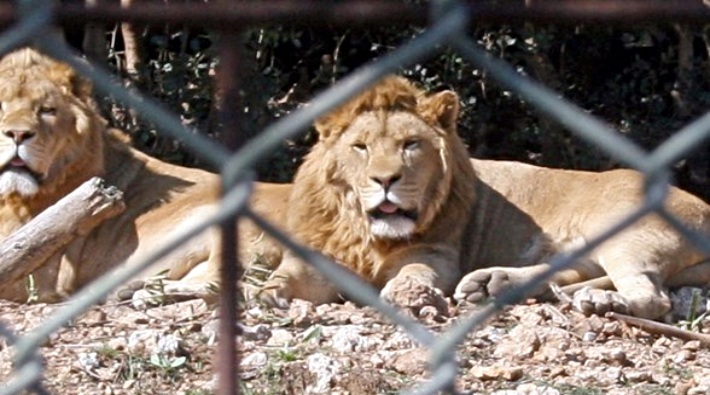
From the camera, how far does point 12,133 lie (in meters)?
6.54

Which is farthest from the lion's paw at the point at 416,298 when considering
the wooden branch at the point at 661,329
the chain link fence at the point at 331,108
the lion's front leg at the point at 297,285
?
the chain link fence at the point at 331,108

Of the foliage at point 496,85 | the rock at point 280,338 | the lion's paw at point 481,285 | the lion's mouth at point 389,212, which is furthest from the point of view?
the foliage at point 496,85

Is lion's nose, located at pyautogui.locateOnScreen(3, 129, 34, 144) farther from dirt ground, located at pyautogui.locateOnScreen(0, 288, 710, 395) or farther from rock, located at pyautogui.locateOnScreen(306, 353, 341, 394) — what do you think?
rock, located at pyautogui.locateOnScreen(306, 353, 341, 394)

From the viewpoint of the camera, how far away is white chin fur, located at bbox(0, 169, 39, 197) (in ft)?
22.0

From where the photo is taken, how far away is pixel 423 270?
6633mm

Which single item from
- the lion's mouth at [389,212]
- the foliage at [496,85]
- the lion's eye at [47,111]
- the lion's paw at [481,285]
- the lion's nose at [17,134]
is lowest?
the lion's paw at [481,285]

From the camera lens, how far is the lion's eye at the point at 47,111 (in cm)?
685

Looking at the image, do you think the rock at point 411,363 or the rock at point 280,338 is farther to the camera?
the rock at point 280,338

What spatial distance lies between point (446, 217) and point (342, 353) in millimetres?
1879

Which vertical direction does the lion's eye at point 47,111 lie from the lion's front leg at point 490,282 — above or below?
above

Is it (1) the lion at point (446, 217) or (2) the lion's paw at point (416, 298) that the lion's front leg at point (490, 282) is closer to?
(1) the lion at point (446, 217)

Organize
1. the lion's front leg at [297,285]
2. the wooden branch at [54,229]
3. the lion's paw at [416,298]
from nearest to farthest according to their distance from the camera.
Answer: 1. the wooden branch at [54,229]
2. the lion's paw at [416,298]
3. the lion's front leg at [297,285]

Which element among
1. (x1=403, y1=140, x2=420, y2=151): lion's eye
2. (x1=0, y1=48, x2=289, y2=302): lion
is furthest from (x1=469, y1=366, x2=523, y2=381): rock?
(x1=403, y1=140, x2=420, y2=151): lion's eye

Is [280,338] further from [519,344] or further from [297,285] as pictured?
[297,285]
